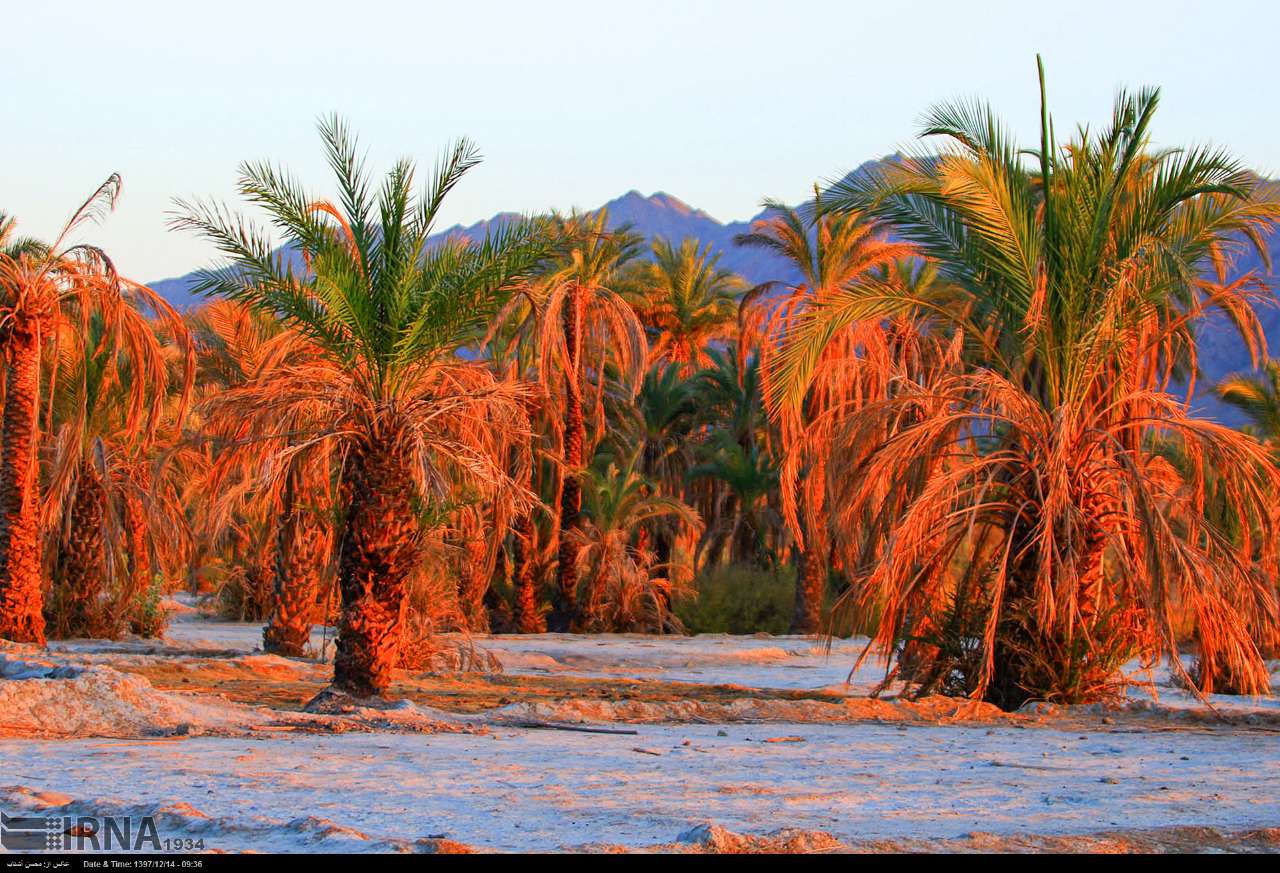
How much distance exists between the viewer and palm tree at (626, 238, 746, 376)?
141ft

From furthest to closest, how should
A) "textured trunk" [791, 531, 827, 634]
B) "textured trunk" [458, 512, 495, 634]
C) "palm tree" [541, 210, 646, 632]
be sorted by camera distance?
"textured trunk" [791, 531, 827, 634] < "palm tree" [541, 210, 646, 632] < "textured trunk" [458, 512, 495, 634]

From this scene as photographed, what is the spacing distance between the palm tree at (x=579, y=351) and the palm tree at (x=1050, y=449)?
14716mm

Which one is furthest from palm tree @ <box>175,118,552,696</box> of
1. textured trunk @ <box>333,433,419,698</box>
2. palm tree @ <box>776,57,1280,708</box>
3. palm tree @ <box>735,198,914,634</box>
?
palm tree @ <box>735,198,914,634</box>

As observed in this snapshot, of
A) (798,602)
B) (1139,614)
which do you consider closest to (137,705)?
(1139,614)

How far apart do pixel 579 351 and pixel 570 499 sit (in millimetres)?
3141

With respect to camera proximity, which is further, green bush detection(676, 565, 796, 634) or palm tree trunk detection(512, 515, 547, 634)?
green bush detection(676, 565, 796, 634)

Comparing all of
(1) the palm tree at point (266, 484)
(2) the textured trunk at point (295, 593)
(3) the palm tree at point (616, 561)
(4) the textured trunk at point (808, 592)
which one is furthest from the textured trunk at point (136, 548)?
(4) the textured trunk at point (808, 592)

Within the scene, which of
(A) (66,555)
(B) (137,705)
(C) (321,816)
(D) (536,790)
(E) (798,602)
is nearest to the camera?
(C) (321,816)

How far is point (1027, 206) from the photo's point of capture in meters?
14.4

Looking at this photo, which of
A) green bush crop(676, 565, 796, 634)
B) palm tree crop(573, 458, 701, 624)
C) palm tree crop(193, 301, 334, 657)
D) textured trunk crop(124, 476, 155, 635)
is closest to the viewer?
palm tree crop(193, 301, 334, 657)

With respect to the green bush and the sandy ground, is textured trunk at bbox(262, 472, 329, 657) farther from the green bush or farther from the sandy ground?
the green bush

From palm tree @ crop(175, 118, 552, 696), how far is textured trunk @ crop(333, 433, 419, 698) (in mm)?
11

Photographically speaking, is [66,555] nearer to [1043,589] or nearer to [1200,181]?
[1043,589]
